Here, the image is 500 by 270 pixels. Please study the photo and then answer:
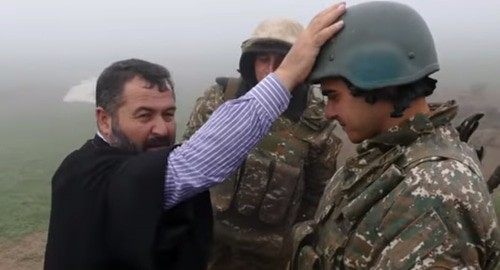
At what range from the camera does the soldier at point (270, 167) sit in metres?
4.09

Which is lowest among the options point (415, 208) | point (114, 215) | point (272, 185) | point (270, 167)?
point (272, 185)

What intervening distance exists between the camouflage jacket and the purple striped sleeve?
0.35m

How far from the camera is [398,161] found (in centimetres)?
215

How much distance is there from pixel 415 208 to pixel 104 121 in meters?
1.07

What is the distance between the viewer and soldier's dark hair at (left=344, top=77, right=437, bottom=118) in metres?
Answer: 2.16

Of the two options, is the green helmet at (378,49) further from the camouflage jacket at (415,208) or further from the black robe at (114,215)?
the black robe at (114,215)

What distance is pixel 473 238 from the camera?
199 cm

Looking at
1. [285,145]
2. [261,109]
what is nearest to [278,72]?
[261,109]

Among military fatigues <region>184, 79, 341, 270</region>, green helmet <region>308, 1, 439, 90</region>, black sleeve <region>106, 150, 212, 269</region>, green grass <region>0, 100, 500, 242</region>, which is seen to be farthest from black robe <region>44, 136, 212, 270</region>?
green grass <region>0, 100, 500, 242</region>

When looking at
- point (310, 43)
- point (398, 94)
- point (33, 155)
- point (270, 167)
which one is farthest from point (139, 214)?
point (33, 155)

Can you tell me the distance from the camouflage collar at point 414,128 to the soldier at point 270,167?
6.06 ft

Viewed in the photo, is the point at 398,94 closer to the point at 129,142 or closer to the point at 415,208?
the point at 415,208

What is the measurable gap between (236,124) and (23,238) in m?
7.29

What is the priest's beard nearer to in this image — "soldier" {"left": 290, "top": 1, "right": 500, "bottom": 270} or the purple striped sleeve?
the purple striped sleeve
